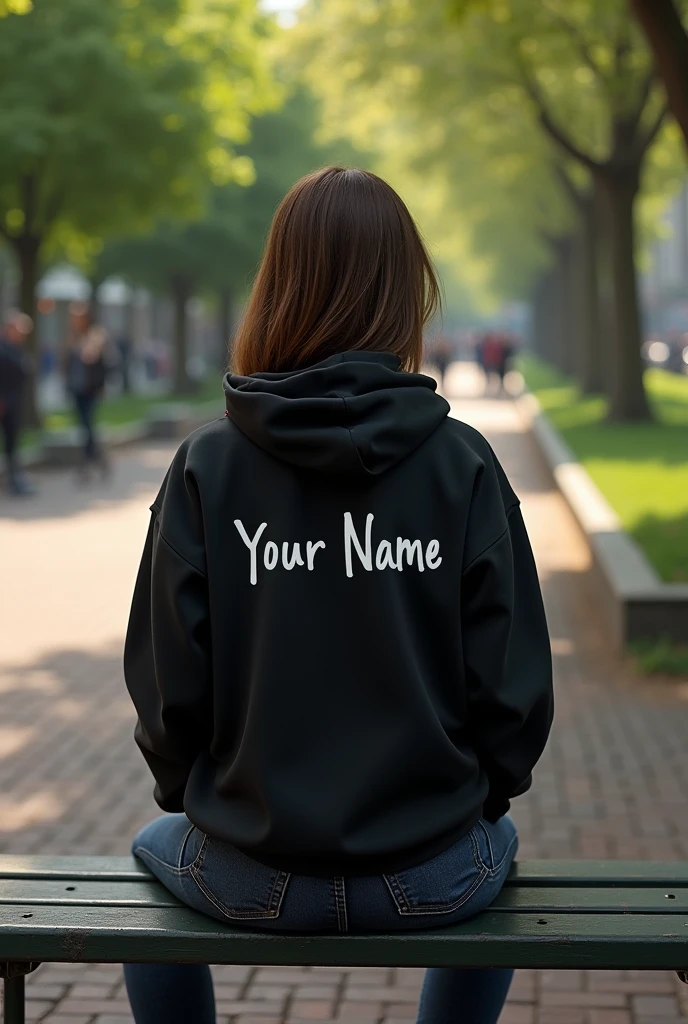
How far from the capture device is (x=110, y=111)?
883 inches

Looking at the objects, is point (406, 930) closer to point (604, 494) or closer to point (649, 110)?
point (604, 494)

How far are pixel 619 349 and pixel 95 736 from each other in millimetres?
16185

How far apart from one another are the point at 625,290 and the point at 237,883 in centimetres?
1989

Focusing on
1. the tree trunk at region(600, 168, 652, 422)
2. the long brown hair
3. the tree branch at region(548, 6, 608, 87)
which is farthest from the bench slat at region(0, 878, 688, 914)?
the tree trunk at region(600, 168, 652, 422)

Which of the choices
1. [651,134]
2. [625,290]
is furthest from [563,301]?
[651,134]

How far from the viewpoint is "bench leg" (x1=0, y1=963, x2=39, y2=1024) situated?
8.70ft

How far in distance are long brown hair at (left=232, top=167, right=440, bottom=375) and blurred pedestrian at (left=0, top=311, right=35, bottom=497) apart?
1411 cm

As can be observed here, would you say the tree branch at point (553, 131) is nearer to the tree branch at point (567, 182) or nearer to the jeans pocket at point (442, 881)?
the tree branch at point (567, 182)

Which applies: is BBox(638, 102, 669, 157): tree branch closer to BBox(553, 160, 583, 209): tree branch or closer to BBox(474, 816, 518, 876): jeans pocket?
BBox(553, 160, 583, 209): tree branch

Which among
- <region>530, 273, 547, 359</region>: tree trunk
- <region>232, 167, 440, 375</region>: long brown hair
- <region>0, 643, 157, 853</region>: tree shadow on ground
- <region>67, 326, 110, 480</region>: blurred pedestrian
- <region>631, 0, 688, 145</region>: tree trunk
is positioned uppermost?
<region>631, 0, 688, 145</region>: tree trunk

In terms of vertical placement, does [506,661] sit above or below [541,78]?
below

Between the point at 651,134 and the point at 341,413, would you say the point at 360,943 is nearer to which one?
the point at 341,413

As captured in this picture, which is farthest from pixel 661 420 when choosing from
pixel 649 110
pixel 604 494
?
pixel 604 494

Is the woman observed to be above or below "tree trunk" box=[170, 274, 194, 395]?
above
